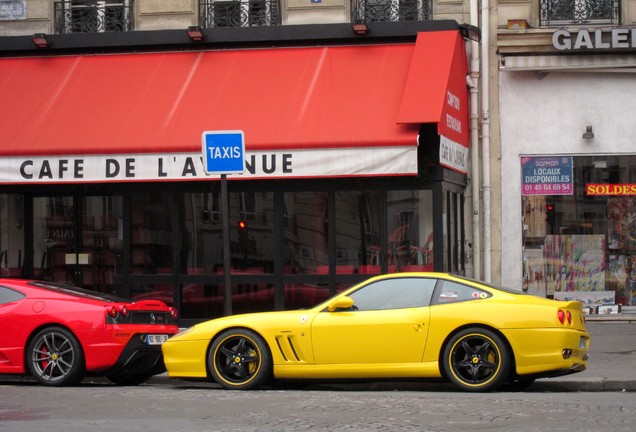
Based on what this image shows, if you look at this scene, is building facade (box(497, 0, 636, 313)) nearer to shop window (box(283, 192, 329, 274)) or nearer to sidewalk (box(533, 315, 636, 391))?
sidewalk (box(533, 315, 636, 391))

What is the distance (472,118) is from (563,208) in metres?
2.16

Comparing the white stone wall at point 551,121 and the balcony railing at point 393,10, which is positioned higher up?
the balcony railing at point 393,10

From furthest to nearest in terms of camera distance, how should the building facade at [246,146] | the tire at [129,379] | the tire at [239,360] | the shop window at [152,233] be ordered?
the shop window at [152,233], the building facade at [246,146], the tire at [129,379], the tire at [239,360]

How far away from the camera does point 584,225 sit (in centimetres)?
1948

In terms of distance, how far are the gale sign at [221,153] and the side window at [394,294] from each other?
2.46 meters

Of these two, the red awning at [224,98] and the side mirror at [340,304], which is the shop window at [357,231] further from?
the side mirror at [340,304]

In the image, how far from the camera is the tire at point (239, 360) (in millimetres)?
12195

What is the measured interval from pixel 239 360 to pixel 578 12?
33.2 ft

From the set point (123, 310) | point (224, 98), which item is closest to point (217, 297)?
point (224, 98)

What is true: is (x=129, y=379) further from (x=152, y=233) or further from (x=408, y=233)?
(x=408, y=233)

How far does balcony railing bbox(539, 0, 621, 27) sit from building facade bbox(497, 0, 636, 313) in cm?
2

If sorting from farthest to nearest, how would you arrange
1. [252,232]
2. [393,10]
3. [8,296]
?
1. [393,10]
2. [252,232]
3. [8,296]

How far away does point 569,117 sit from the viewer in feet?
64.2

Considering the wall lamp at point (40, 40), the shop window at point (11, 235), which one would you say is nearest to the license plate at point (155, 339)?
the shop window at point (11, 235)
